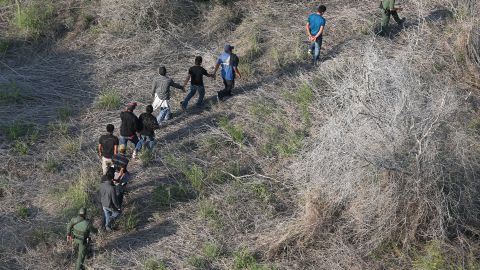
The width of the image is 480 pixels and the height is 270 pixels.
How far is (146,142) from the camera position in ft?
40.9

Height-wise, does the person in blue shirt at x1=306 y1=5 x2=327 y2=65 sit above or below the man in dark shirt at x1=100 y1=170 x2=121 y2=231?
above

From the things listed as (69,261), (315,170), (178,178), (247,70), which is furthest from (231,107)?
(69,261)

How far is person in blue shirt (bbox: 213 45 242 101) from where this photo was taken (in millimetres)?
13594

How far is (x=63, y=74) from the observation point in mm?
15070

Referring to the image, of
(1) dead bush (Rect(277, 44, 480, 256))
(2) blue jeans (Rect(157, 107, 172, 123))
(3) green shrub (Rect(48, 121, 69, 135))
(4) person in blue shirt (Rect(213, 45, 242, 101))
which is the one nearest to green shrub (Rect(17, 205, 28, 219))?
(3) green shrub (Rect(48, 121, 69, 135))

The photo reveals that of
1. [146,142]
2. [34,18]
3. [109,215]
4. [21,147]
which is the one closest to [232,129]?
[146,142]

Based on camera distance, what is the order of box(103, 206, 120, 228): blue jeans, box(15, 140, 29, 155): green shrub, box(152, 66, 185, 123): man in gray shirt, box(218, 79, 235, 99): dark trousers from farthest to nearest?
box(218, 79, 235, 99): dark trousers, box(152, 66, 185, 123): man in gray shirt, box(15, 140, 29, 155): green shrub, box(103, 206, 120, 228): blue jeans

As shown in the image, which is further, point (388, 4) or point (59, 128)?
point (388, 4)

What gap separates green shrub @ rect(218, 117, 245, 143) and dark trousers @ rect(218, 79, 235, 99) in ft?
2.24

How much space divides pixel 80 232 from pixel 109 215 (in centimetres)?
86

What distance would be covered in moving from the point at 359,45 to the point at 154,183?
243 inches

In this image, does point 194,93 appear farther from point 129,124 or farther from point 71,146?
point 71,146

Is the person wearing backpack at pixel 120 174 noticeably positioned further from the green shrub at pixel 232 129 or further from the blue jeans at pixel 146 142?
the green shrub at pixel 232 129

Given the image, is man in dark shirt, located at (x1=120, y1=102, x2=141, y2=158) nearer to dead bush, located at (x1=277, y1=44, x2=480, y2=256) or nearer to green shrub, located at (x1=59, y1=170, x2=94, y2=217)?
green shrub, located at (x1=59, y1=170, x2=94, y2=217)
